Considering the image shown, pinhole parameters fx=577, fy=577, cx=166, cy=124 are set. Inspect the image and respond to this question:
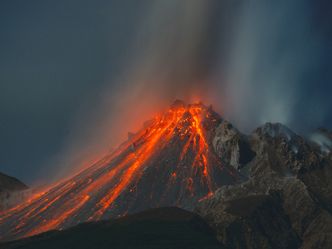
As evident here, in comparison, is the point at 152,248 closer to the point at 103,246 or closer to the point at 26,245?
the point at 103,246

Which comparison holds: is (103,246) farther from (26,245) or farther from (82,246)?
(26,245)

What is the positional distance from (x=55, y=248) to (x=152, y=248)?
31.8 m

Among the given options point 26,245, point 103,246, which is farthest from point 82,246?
point 26,245

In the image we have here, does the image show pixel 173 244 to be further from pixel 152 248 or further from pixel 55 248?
pixel 55 248

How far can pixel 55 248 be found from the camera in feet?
621

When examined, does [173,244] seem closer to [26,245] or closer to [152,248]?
[152,248]

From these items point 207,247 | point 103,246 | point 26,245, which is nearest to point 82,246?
point 103,246

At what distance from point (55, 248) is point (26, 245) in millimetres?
14482

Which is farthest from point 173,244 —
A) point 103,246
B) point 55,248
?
point 55,248

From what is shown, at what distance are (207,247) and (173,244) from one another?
37.6ft

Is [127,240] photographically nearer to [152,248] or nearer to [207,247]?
[152,248]

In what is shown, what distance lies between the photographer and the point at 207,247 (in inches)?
7613

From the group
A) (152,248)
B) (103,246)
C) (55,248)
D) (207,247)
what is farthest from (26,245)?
(207,247)

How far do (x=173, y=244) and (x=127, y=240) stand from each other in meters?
16.6
